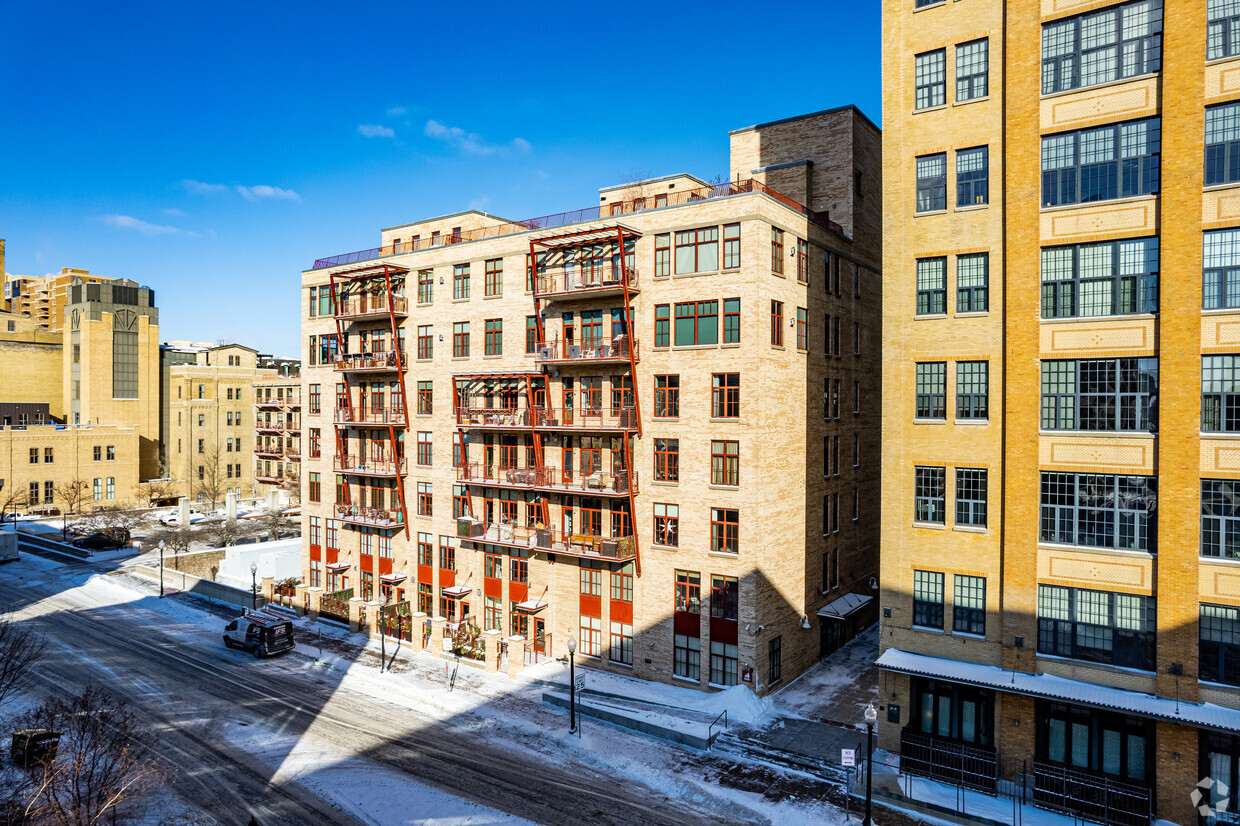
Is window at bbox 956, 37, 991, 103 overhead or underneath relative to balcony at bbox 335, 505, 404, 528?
overhead

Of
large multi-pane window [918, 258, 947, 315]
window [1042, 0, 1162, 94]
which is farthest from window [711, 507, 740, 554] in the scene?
window [1042, 0, 1162, 94]

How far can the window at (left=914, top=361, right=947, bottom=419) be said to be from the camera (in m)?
25.8

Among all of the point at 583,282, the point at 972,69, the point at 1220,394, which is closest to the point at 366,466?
the point at 583,282

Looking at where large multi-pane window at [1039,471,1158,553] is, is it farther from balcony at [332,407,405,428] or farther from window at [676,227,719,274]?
balcony at [332,407,405,428]

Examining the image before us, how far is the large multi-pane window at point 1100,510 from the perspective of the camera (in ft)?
73.3

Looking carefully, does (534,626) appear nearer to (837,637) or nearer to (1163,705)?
(837,637)

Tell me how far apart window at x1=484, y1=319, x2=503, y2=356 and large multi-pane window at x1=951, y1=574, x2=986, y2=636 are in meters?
24.3

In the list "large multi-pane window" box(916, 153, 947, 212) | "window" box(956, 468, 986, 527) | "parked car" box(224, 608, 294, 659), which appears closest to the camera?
"window" box(956, 468, 986, 527)

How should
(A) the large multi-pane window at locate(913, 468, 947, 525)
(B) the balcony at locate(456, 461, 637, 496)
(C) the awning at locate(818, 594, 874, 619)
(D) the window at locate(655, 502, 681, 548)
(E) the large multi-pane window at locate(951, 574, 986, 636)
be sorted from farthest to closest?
(C) the awning at locate(818, 594, 874, 619)
(B) the balcony at locate(456, 461, 637, 496)
(D) the window at locate(655, 502, 681, 548)
(A) the large multi-pane window at locate(913, 468, 947, 525)
(E) the large multi-pane window at locate(951, 574, 986, 636)

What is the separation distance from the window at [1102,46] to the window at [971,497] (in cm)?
1268

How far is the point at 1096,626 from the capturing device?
23.0 meters

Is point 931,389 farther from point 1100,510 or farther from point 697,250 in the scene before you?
point 697,250

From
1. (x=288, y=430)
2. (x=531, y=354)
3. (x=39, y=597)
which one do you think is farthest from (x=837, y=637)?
(x=39, y=597)

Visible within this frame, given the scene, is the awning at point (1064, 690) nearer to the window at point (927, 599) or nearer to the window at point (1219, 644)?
the window at point (1219, 644)
